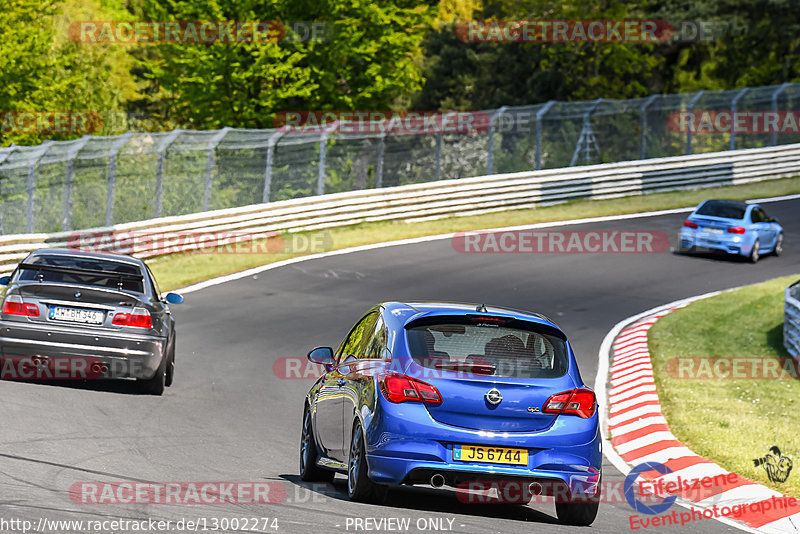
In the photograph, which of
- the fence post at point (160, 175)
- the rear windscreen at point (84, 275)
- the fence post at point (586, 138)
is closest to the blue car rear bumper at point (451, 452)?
the rear windscreen at point (84, 275)

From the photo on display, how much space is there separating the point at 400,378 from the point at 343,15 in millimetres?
36202

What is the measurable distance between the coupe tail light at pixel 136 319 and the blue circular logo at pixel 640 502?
216 inches

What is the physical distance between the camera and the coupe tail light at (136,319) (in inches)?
523

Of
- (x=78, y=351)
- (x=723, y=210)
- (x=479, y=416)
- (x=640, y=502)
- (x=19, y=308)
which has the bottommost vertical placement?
(x=723, y=210)

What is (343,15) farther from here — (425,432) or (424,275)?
(425,432)

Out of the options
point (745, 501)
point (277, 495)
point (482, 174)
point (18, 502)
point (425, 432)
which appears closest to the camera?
point (18, 502)

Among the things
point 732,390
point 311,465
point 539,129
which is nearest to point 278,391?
point 311,465

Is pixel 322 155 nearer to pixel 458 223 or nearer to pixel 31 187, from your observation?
pixel 458 223

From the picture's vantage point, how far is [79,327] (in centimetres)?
1315

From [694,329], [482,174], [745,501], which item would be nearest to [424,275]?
[694,329]

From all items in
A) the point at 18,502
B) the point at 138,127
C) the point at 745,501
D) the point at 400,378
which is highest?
the point at 400,378

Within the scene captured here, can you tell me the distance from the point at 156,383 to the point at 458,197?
1967cm

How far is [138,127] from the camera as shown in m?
56.2

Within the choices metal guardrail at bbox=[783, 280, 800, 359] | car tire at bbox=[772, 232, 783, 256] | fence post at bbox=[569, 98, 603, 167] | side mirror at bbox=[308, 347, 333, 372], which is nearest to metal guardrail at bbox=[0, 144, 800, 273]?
fence post at bbox=[569, 98, 603, 167]
